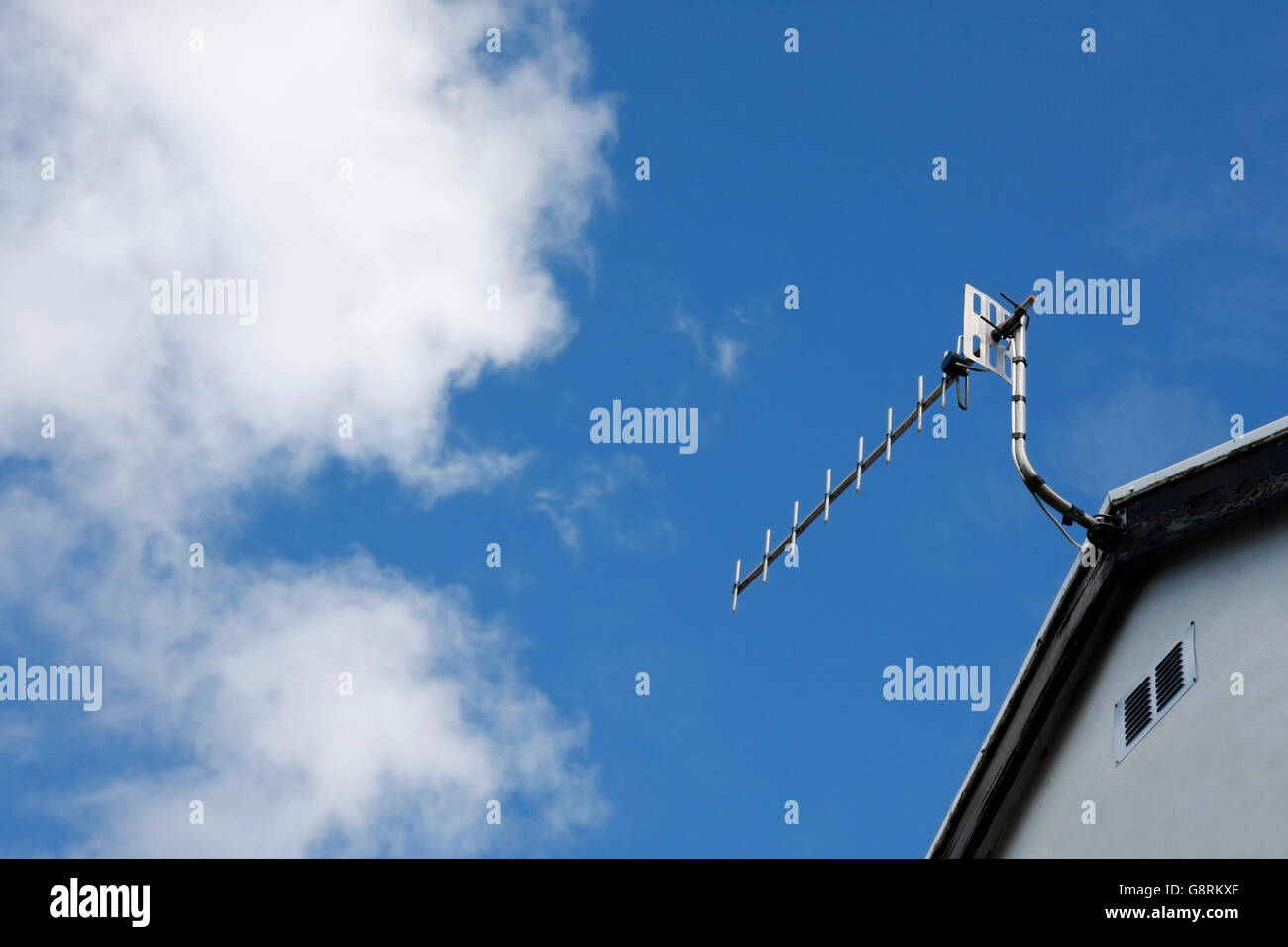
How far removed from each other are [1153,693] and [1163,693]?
144 millimetres

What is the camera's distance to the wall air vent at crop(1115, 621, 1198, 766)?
409 inches

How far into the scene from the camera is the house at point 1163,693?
9516mm

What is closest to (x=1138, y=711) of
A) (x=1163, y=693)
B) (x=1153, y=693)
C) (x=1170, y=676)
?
(x=1153, y=693)

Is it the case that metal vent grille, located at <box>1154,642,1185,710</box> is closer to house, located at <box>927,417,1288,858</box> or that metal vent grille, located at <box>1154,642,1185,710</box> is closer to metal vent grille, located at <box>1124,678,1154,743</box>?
house, located at <box>927,417,1288,858</box>

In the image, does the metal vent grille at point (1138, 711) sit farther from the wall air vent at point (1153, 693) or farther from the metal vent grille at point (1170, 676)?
the metal vent grille at point (1170, 676)

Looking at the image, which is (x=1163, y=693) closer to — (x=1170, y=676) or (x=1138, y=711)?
(x=1170, y=676)

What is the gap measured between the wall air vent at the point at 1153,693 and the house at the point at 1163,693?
16 mm

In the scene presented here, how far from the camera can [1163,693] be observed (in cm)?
1059

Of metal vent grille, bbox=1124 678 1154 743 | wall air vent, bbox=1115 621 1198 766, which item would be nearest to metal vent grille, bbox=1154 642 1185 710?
wall air vent, bbox=1115 621 1198 766
